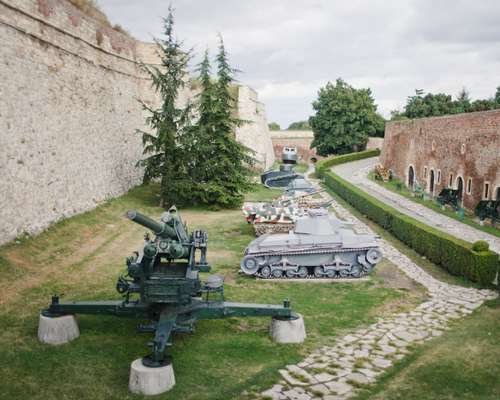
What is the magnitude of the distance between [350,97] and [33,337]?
134ft

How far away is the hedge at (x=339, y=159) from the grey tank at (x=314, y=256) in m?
21.4

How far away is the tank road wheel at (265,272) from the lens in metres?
10.7

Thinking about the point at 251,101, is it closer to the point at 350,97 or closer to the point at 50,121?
the point at 350,97

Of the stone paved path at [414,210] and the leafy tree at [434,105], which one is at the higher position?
the leafy tree at [434,105]

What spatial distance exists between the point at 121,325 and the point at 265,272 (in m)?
3.68

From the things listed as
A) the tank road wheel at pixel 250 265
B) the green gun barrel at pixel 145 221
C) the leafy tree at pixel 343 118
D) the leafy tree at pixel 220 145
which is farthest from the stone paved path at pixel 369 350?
the leafy tree at pixel 343 118

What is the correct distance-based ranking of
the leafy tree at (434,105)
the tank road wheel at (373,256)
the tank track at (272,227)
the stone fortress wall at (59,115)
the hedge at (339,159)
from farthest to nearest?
1. the leafy tree at (434,105)
2. the hedge at (339,159)
3. the tank track at (272,227)
4. the stone fortress wall at (59,115)
5. the tank road wheel at (373,256)

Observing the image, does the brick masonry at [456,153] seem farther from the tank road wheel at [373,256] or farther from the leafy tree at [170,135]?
the leafy tree at [170,135]

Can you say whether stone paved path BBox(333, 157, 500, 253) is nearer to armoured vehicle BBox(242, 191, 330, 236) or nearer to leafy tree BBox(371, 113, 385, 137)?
armoured vehicle BBox(242, 191, 330, 236)

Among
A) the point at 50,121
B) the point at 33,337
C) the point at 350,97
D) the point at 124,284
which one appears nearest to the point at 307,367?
the point at 124,284

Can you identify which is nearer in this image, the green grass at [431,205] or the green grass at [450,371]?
the green grass at [450,371]

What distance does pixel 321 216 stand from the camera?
37.2ft

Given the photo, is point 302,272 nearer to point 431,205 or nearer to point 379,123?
point 431,205

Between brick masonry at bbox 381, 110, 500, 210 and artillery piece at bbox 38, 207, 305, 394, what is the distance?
1312cm
